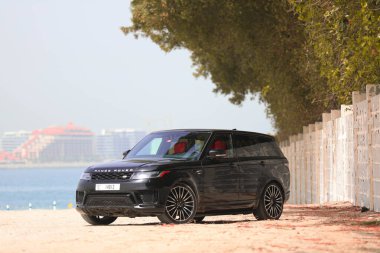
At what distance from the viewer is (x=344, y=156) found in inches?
1024

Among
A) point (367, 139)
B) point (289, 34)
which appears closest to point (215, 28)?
point (289, 34)

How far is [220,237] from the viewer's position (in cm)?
1527

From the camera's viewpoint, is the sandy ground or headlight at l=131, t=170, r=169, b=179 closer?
the sandy ground

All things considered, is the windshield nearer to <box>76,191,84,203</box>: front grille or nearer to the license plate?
the license plate

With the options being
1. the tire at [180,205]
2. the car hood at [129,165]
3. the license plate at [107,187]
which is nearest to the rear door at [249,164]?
the tire at [180,205]

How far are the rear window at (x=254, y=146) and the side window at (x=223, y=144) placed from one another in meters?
0.16

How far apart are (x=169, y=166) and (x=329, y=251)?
541 centimetres

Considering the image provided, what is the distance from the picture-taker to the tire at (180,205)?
59.4ft

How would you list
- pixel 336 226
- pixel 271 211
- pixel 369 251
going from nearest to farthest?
pixel 369 251
pixel 336 226
pixel 271 211

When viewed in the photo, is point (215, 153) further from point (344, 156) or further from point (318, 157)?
point (318, 157)

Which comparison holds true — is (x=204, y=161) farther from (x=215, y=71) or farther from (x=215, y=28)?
(x=215, y=71)

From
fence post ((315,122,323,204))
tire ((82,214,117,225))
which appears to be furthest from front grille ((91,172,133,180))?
fence post ((315,122,323,204))

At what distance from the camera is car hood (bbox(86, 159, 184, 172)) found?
1806cm

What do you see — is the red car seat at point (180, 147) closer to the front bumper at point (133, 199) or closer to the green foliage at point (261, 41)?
the front bumper at point (133, 199)
